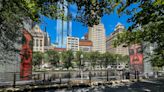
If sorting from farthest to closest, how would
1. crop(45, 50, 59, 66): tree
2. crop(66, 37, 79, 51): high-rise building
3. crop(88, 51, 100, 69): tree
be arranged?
1. crop(66, 37, 79, 51): high-rise building
2. crop(88, 51, 100, 69): tree
3. crop(45, 50, 59, 66): tree

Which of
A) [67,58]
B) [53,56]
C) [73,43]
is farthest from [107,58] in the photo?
[73,43]

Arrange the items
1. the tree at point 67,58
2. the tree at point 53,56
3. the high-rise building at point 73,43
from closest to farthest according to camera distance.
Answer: the tree at point 67,58 → the tree at point 53,56 → the high-rise building at point 73,43

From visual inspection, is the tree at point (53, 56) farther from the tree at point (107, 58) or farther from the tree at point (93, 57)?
the tree at point (107, 58)

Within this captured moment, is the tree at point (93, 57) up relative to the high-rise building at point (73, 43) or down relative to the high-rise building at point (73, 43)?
down

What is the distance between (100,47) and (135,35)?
161 m

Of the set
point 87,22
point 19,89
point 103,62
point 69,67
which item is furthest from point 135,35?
point 103,62

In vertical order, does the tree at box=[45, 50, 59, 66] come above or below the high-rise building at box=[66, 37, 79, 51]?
below

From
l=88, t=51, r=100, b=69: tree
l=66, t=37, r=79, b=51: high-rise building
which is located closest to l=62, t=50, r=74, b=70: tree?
l=88, t=51, r=100, b=69: tree

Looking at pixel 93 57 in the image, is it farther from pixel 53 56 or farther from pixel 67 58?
pixel 53 56

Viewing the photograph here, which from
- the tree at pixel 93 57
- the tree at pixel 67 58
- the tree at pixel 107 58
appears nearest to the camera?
the tree at pixel 67 58

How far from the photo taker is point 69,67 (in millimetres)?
66000

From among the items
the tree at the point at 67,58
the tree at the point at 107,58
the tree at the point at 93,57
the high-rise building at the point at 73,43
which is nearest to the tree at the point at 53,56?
the tree at the point at 67,58

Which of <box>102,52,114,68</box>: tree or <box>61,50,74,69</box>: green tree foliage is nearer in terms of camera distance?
<box>61,50,74,69</box>: green tree foliage

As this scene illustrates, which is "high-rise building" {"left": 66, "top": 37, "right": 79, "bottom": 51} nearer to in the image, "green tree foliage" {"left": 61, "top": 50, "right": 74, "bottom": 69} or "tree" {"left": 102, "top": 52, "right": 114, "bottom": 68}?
"tree" {"left": 102, "top": 52, "right": 114, "bottom": 68}
